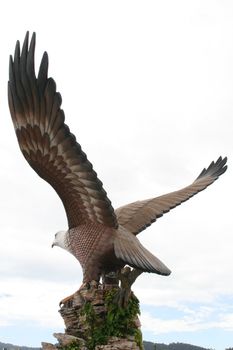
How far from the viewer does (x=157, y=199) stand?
1007 cm

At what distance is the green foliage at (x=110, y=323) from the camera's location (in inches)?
316

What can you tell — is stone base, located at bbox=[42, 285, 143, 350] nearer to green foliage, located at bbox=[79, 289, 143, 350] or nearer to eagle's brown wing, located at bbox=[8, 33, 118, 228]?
green foliage, located at bbox=[79, 289, 143, 350]

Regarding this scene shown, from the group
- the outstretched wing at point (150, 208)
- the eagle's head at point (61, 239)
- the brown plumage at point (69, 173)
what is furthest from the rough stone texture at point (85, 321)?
the outstretched wing at point (150, 208)

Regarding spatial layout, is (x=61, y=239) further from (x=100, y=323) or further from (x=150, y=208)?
(x=150, y=208)

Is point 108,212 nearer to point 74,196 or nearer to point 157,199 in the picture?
point 74,196

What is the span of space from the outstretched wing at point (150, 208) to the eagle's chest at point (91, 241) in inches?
38.8

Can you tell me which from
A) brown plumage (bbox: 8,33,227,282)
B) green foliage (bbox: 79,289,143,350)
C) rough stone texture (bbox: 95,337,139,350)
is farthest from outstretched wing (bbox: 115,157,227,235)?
rough stone texture (bbox: 95,337,139,350)

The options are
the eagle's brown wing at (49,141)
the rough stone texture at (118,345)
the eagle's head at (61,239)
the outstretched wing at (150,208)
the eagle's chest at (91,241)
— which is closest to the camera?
the eagle's brown wing at (49,141)

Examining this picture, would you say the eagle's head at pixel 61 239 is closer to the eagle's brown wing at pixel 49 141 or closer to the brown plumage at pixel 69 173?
the brown plumage at pixel 69 173

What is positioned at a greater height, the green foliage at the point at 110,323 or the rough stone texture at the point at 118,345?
the green foliage at the point at 110,323

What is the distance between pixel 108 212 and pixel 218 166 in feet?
12.9

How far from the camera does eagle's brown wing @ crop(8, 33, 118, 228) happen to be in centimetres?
754

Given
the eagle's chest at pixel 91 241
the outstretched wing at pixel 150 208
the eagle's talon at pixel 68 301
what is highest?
the outstretched wing at pixel 150 208

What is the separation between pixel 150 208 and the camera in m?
9.77
